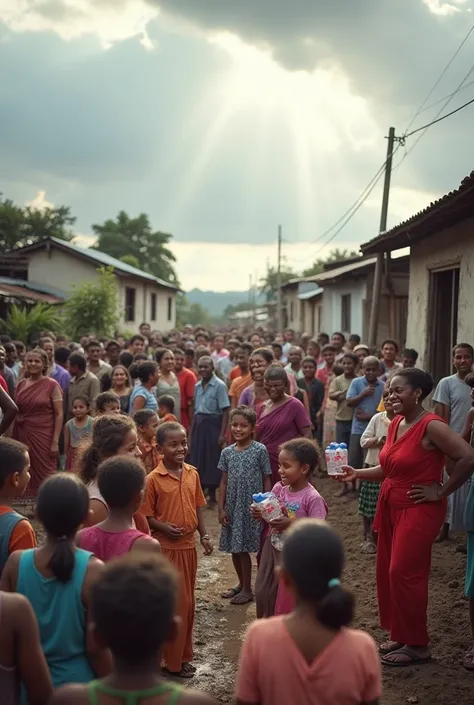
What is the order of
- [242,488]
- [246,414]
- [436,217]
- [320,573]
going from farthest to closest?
[436,217]
[242,488]
[246,414]
[320,573]

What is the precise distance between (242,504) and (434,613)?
1702 millimetres

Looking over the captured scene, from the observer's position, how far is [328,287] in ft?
89.5

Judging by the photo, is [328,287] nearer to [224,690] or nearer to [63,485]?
[224,690]

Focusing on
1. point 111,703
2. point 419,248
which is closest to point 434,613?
point 111,703

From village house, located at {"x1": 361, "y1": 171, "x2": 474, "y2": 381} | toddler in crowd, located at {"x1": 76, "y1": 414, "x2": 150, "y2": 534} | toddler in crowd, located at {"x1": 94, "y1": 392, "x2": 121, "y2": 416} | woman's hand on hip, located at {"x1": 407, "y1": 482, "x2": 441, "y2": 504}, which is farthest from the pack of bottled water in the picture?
village house, located at {"x1": 361, "y1": 171, "x2": 474, "y2": 381}

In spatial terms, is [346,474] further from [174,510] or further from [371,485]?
[371,485]

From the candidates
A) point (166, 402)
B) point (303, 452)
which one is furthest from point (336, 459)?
point (166, 402)

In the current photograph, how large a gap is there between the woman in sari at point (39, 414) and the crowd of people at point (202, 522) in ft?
0.06

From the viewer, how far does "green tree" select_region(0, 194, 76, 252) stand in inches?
1986

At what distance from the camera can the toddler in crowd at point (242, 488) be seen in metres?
6.22

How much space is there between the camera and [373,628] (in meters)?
5.80

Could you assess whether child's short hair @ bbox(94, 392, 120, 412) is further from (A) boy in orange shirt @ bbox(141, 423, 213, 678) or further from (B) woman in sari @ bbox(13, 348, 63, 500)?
(B) woman in sari @ bbox(13, 348, 63, 500)

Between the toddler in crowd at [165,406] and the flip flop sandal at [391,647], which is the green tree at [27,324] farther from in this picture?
the flip flop sandal at [391,647]

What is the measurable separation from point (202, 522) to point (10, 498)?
2.09 meters
